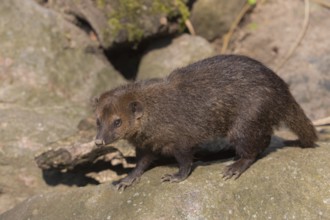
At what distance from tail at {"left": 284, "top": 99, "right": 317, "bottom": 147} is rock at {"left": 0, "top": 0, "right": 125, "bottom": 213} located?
3.09 meters

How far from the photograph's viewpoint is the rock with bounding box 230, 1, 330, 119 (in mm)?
8414

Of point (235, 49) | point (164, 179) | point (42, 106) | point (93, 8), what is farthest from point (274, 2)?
point (164, 179)

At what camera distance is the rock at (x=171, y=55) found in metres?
9.05

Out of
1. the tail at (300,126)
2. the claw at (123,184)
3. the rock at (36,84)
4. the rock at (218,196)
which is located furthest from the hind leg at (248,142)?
the rock at (36,84)

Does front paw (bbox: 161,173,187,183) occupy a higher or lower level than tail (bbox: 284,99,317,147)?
lower

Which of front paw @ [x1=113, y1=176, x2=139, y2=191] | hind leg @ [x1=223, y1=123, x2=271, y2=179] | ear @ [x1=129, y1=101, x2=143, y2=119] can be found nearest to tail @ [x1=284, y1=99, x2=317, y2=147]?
hind leg @ [x1=223, y1=123, x2=271, y2=179]

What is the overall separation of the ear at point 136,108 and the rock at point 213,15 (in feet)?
13.2

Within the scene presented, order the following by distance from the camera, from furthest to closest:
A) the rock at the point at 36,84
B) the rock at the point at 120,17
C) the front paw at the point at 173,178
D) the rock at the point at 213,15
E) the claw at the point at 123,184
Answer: the rock at the point at 213,15 → the rock at the point at 120,17 → the rock at the point at 36,84 → the claw at the point at 123,184 → the front paw at the point at 173,178

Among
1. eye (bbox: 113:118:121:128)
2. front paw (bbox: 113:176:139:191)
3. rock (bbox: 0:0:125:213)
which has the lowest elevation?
rock (bbox: 0:0:125:213)

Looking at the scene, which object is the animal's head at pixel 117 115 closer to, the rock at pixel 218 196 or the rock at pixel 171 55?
the rock at pixel 218 196

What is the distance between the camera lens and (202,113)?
20.3 feet

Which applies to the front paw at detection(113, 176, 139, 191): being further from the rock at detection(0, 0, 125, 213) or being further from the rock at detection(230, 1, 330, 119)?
the rock at detection(230, 1, 330, 119)

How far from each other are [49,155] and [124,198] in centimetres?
158

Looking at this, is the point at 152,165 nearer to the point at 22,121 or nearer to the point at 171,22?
the point at 22,121
